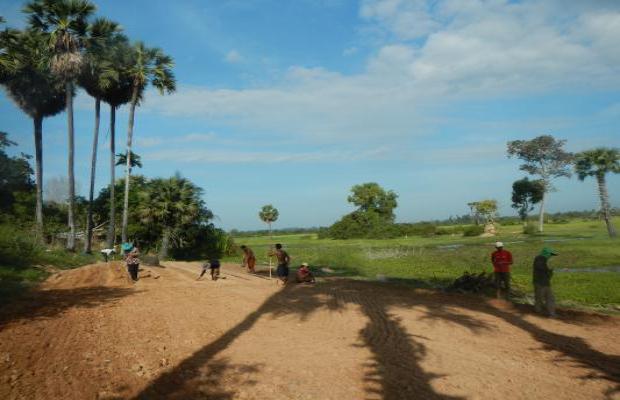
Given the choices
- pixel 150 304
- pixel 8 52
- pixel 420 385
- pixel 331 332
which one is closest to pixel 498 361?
pixel 420 385

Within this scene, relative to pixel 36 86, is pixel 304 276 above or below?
below

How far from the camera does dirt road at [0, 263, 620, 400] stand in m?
6.18

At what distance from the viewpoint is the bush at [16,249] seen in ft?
54.9

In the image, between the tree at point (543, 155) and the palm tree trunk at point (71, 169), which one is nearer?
the palm tree trunk at point (71, 169)

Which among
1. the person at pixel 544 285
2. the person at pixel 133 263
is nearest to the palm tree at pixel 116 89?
the person at pixel 133 263

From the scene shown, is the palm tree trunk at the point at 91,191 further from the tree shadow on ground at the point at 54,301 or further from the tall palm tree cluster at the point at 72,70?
the tree shadow on ground at the point at 54,301

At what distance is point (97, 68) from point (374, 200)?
68.9 meters

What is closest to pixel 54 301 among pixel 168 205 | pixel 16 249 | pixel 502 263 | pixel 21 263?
pixel 21 263

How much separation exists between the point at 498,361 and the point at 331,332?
3.45 meters

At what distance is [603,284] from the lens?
17.8 meters

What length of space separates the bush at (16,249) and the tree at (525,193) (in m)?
71.3

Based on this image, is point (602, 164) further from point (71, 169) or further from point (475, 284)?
point (71, 169)

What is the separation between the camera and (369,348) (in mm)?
8367

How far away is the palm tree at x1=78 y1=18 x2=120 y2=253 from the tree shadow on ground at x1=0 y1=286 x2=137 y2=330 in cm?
1629
